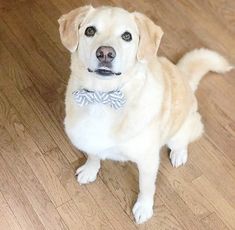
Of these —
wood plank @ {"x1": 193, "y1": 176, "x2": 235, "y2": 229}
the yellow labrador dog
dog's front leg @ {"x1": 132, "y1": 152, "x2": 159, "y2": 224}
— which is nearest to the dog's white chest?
the yellow labrador dog

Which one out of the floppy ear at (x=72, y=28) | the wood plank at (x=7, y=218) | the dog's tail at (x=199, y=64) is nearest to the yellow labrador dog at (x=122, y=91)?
Answer: the floppy ear at (x=72, y=28)

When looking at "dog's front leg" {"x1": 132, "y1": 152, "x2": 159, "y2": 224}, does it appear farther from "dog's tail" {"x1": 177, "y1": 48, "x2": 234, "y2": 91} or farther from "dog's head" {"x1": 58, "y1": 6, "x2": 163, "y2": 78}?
"dog's tail" {"x1": 177, "y1": 48, "x2": 234, "y2": 91}

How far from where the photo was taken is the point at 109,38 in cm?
131

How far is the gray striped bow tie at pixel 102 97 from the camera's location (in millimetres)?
1393

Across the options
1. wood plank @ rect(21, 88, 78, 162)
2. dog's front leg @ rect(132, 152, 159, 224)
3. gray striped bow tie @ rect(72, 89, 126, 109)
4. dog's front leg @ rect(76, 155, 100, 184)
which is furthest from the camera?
wood plank @ rect(21, 88, 78, 162)

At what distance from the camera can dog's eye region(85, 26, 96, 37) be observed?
1334 millimetres

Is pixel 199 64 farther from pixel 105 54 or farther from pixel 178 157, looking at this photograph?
pixel 105 54

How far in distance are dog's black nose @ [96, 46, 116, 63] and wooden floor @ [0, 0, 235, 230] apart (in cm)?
71

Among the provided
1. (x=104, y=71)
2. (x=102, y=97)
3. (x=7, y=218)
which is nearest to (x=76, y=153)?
(x=7, y=218)

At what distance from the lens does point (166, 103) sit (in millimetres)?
1541

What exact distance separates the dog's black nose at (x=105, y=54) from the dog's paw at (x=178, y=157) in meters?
0.72

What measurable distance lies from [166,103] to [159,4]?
1139mm

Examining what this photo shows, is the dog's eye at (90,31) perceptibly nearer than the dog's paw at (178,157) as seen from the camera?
Yes

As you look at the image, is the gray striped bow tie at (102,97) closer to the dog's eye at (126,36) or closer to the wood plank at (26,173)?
the dog's eye at (126,36)
